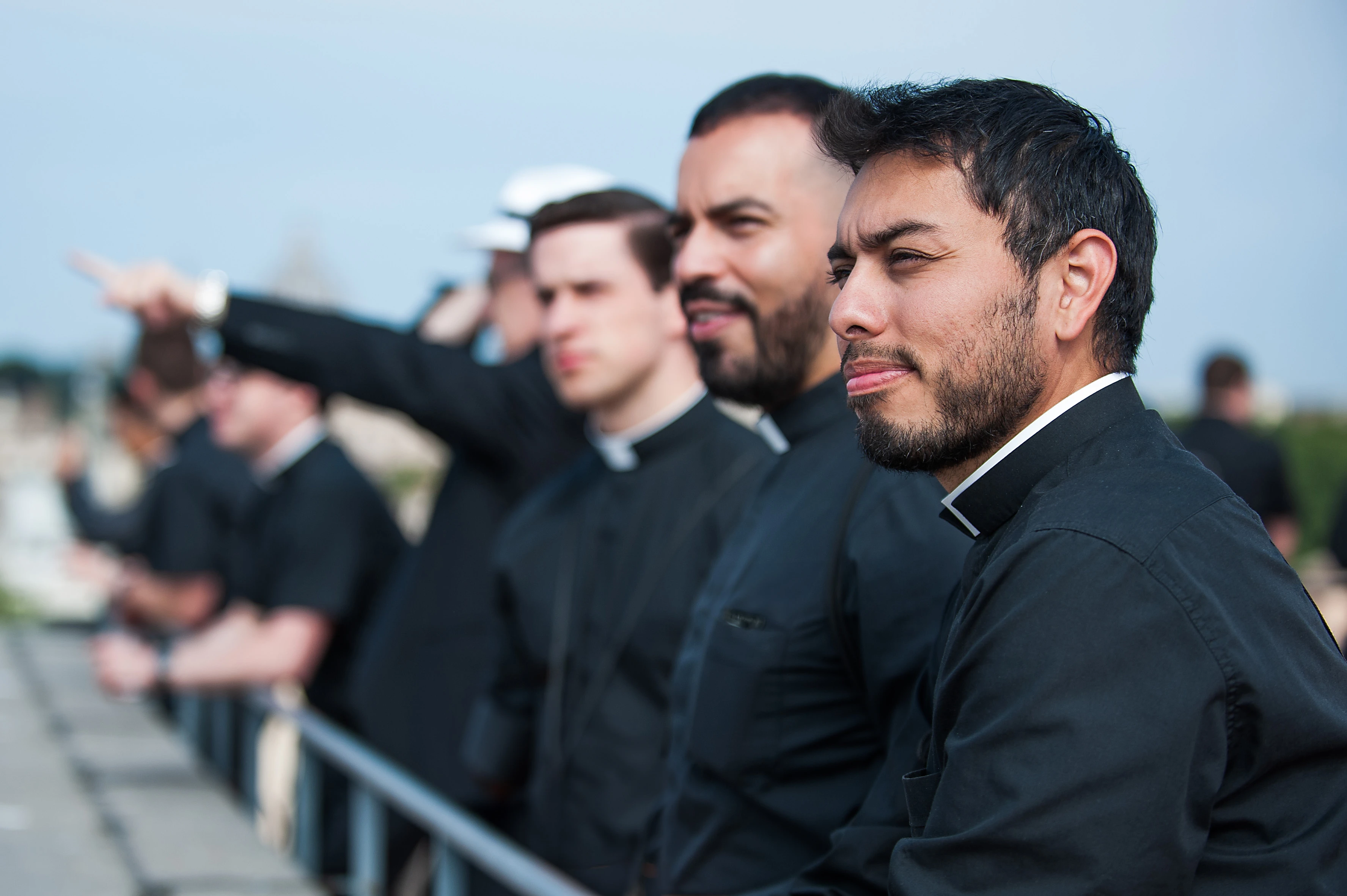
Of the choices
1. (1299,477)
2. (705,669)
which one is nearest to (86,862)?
(705,669)

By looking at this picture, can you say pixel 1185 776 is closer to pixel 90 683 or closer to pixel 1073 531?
pixel 1073 531

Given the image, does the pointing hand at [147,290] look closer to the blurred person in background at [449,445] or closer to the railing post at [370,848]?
the blurred person in background at [449,445]

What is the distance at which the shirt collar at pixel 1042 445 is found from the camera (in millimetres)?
1267

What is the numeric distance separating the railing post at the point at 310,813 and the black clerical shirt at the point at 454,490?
1.09 ft

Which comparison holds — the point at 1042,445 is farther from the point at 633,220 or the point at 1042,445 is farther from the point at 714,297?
the point at 633,220

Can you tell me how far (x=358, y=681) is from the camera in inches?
152

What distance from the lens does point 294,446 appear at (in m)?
4.80

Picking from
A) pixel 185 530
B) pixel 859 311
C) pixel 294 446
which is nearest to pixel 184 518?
pixel 185 530

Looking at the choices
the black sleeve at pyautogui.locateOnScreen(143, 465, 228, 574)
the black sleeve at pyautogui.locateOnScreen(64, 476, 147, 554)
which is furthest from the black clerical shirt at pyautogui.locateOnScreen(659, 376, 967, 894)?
the black sleeve at pyautogui.locateOnScreen(64, 476, 147, 554)

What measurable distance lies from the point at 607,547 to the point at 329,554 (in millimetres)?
1703

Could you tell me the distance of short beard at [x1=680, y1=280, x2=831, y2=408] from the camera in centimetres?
206

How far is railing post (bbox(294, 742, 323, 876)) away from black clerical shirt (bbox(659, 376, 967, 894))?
233 centimetres

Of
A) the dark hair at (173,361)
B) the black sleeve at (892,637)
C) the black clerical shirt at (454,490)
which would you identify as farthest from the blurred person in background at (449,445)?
the dark hair at (173,361)

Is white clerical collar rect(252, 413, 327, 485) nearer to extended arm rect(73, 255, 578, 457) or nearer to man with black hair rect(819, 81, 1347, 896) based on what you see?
extended arm rect(73, 255, 578, 457)
